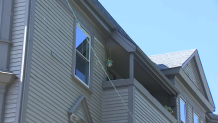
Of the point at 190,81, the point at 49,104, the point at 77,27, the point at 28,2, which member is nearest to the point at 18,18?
the point at 28,2

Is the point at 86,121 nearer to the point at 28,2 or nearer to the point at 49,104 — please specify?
the point at 49,104

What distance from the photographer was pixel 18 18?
471 inches

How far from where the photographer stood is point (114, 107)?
49.7 feet

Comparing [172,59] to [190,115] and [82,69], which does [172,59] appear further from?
[82,69]

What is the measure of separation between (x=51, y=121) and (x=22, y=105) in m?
1.50

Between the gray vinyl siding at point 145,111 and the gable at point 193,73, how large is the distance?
5.90m

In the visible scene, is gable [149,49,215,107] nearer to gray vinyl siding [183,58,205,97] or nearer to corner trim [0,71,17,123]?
gray vinyl siding [183,58,205,97]

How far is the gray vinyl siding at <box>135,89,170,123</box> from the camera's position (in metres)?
15.2

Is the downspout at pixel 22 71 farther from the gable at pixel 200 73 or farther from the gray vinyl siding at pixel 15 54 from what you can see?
the gable at pixel 200 73

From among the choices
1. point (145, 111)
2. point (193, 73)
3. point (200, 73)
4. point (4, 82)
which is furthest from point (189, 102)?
point (4, 82)

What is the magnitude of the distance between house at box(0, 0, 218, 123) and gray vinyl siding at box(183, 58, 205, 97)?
166 cm

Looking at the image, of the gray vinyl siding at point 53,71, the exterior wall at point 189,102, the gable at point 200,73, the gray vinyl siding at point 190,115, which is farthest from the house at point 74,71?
the gable at point 200,73

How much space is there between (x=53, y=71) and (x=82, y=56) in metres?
2.34

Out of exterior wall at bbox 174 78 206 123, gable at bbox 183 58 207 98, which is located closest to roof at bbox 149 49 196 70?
gable at bbox 183 58 207 98
